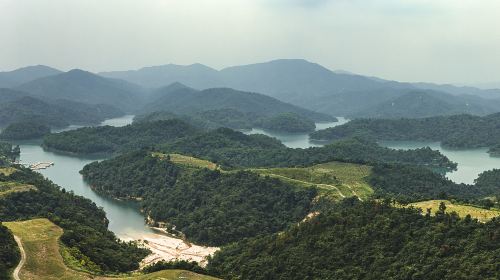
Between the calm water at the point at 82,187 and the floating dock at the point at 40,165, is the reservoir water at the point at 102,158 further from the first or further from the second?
the floating dock at the point at 40,165

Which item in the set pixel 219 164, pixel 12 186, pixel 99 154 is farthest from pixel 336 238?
pixel 99 154

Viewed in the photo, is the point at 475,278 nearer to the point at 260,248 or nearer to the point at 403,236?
the point at 403,236

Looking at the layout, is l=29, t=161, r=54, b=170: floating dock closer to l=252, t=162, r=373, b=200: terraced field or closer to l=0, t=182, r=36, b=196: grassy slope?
l=0, t=182, r=36, b=196: grassy slope

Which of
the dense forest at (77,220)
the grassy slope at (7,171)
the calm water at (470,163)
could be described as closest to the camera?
the dense forest at (77,220)

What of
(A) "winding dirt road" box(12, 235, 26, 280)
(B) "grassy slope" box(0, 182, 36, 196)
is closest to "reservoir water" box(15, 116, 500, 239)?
(B) "grassy slope" box(0, 182, 36, 196)

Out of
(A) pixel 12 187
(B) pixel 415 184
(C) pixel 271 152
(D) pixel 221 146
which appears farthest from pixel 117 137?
(B) pixel 415 184

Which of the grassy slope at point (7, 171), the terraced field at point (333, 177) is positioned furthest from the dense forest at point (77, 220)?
the terraced field at point (333, 177)
